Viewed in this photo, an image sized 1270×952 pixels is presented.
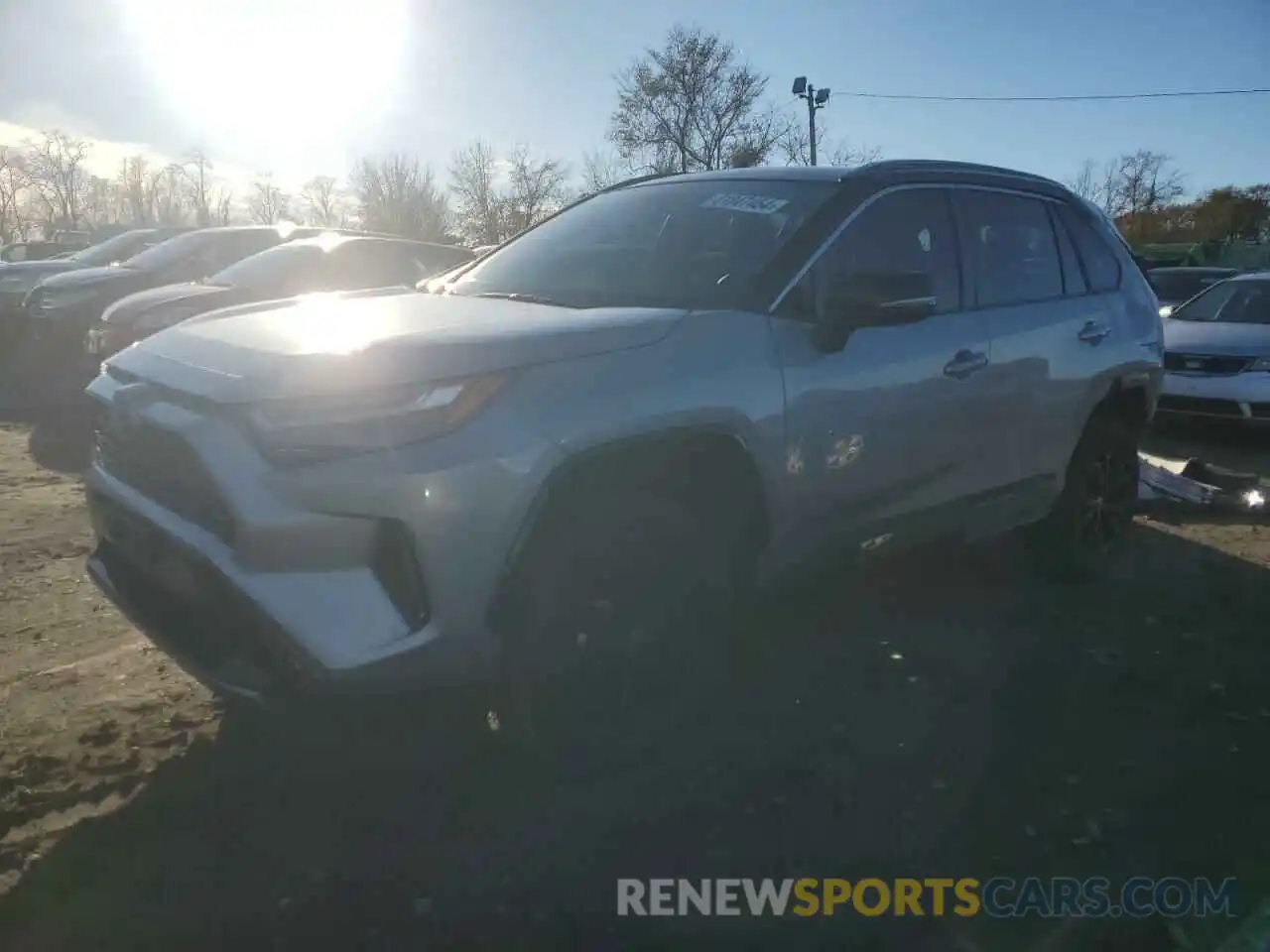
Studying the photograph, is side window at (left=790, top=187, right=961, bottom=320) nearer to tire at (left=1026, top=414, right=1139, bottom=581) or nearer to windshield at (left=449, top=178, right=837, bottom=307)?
windshield at (left=449, top=178, right=837, bottom=307)

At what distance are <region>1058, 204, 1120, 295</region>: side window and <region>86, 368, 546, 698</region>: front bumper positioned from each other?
130 inches

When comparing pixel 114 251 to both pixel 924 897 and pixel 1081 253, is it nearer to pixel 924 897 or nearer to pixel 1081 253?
pixel 1081 253

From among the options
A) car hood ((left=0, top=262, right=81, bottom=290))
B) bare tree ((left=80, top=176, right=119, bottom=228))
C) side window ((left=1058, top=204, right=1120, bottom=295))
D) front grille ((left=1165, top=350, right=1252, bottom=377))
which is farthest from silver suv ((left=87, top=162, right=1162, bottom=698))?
bare tree ((left=80, top=176, right=119, bottom=228))

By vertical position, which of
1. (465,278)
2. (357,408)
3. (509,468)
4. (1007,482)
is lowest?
(1007,482)

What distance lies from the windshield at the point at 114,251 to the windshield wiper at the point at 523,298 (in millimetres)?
11041

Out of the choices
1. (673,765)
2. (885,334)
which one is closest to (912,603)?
(885,334)

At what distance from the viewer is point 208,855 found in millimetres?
2607

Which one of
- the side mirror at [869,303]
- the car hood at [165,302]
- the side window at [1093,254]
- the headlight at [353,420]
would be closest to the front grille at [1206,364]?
the side window at [1093,254]

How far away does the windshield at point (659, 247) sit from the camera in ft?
10.9

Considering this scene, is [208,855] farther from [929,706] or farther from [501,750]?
[929,706]

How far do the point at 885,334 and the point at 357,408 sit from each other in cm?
181

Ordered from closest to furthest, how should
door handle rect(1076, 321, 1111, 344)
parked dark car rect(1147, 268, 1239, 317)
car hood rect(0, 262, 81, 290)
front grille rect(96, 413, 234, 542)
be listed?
front grille rect(96, 413, 234, 542), door handle rect(1076, 321, 1111, 344), car hood rect(0, 262, 81, 290), parked dark car rect(1147, 268, 1239, 317)

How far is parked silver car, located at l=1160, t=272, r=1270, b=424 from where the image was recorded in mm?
8688

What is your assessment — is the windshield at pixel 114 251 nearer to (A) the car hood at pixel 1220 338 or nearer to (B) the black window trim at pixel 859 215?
(B) the black window trim at pixel 859 215
